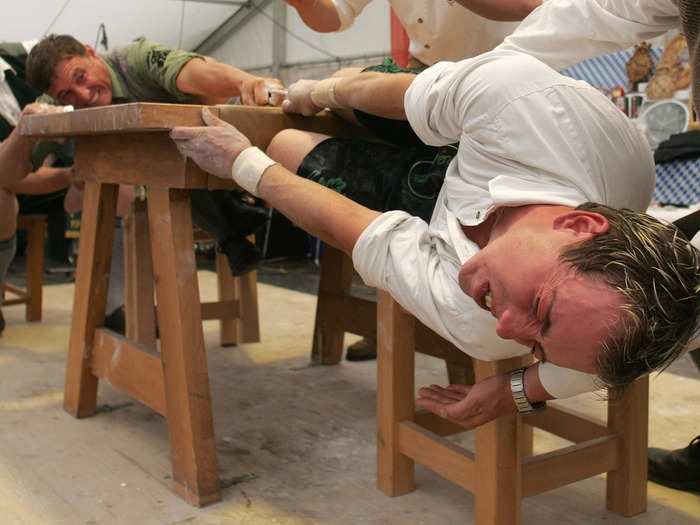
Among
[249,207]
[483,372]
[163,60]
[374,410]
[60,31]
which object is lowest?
[374,410]

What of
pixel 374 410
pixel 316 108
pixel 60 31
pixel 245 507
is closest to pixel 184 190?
pixel 316 108

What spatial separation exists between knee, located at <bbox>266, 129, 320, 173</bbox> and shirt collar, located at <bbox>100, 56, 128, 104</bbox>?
1.01 metres

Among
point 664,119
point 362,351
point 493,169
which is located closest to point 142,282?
point 362,351

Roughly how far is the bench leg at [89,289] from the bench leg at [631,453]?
1247mm

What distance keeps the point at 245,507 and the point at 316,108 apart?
815 millimetres

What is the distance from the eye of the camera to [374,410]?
1.95m

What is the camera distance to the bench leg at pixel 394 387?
56.3 inches

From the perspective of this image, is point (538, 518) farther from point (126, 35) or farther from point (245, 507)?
point (126, 35)

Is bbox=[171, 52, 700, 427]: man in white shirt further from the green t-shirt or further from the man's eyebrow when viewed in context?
the green t-shirt

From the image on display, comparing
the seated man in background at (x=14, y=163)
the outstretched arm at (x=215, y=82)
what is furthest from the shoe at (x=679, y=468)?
the seated man in background at (x=14, y=163)

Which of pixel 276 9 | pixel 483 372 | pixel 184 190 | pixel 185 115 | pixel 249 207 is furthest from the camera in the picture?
pixel 276 9

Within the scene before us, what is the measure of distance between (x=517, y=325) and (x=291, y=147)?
697 mm

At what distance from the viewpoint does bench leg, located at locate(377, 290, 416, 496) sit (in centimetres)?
143

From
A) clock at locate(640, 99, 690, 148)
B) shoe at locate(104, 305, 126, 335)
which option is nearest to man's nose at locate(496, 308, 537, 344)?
shoe at locate(104, 305, 126, 335)
